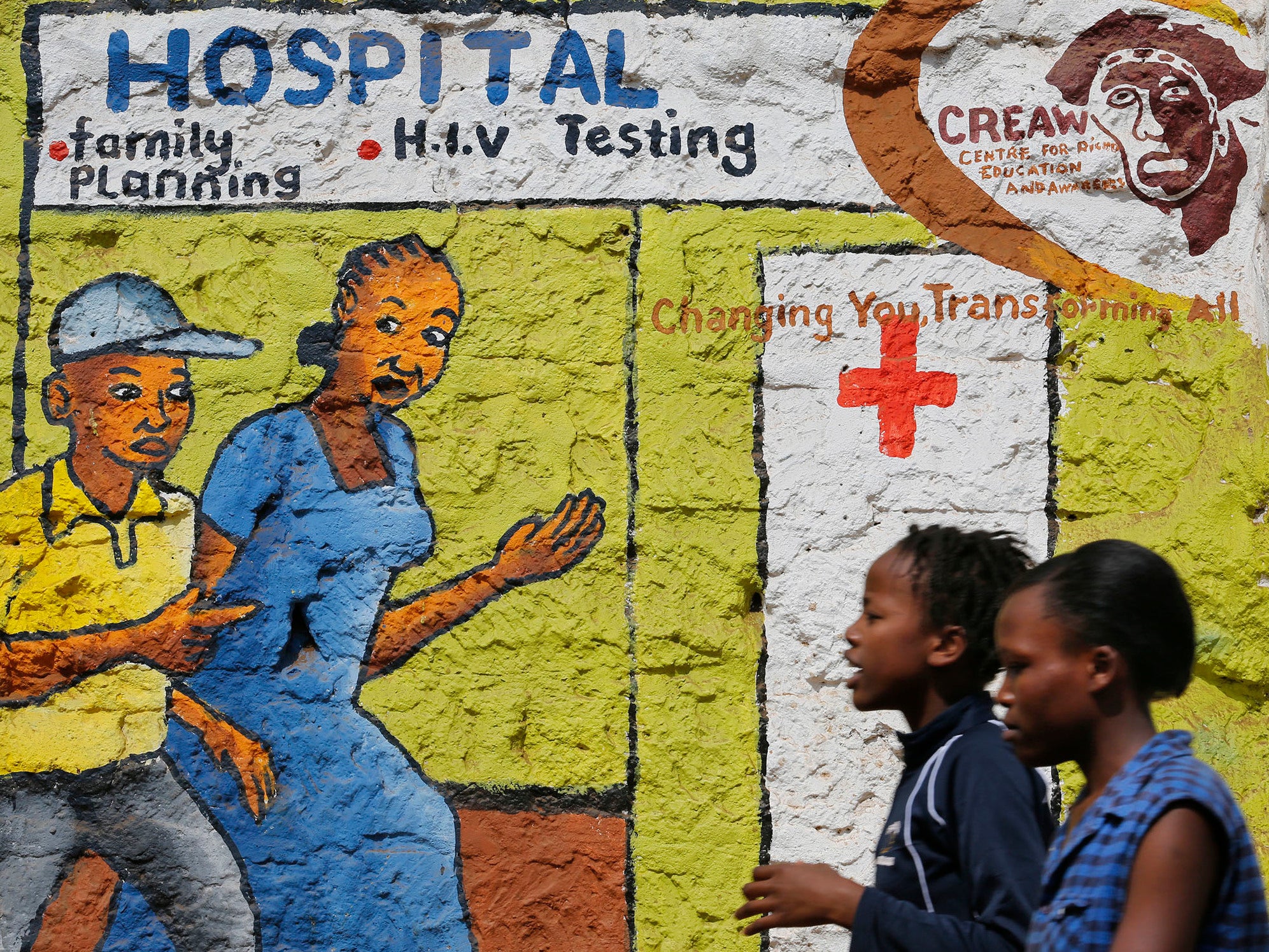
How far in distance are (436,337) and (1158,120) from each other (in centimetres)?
192

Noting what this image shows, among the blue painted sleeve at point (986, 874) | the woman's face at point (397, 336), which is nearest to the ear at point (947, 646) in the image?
the blue painted sleeve at point (986, 874)

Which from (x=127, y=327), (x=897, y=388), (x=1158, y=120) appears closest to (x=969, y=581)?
(x=897, y=388)

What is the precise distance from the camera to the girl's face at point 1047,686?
140cm

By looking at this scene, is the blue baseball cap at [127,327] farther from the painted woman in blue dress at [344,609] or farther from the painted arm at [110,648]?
the painted arm at [110,648]

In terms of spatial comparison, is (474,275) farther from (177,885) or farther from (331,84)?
(177,885)

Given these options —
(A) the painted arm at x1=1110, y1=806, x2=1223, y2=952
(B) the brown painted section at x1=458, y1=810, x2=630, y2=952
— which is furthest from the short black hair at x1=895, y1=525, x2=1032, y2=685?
(B) the brown painted section at x1=458, y1=810, x2=630, y2=952

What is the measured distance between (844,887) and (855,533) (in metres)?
1.53

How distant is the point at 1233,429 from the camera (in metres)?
2.99

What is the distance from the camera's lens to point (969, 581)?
5.84 feet

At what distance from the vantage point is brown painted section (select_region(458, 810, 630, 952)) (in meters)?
2.92

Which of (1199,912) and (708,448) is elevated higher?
(708,448)

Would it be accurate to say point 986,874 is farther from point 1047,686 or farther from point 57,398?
point 57,398

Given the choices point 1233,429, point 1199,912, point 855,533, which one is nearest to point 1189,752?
point 1199,912

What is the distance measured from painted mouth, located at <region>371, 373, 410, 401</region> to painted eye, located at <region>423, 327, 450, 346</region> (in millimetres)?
124
